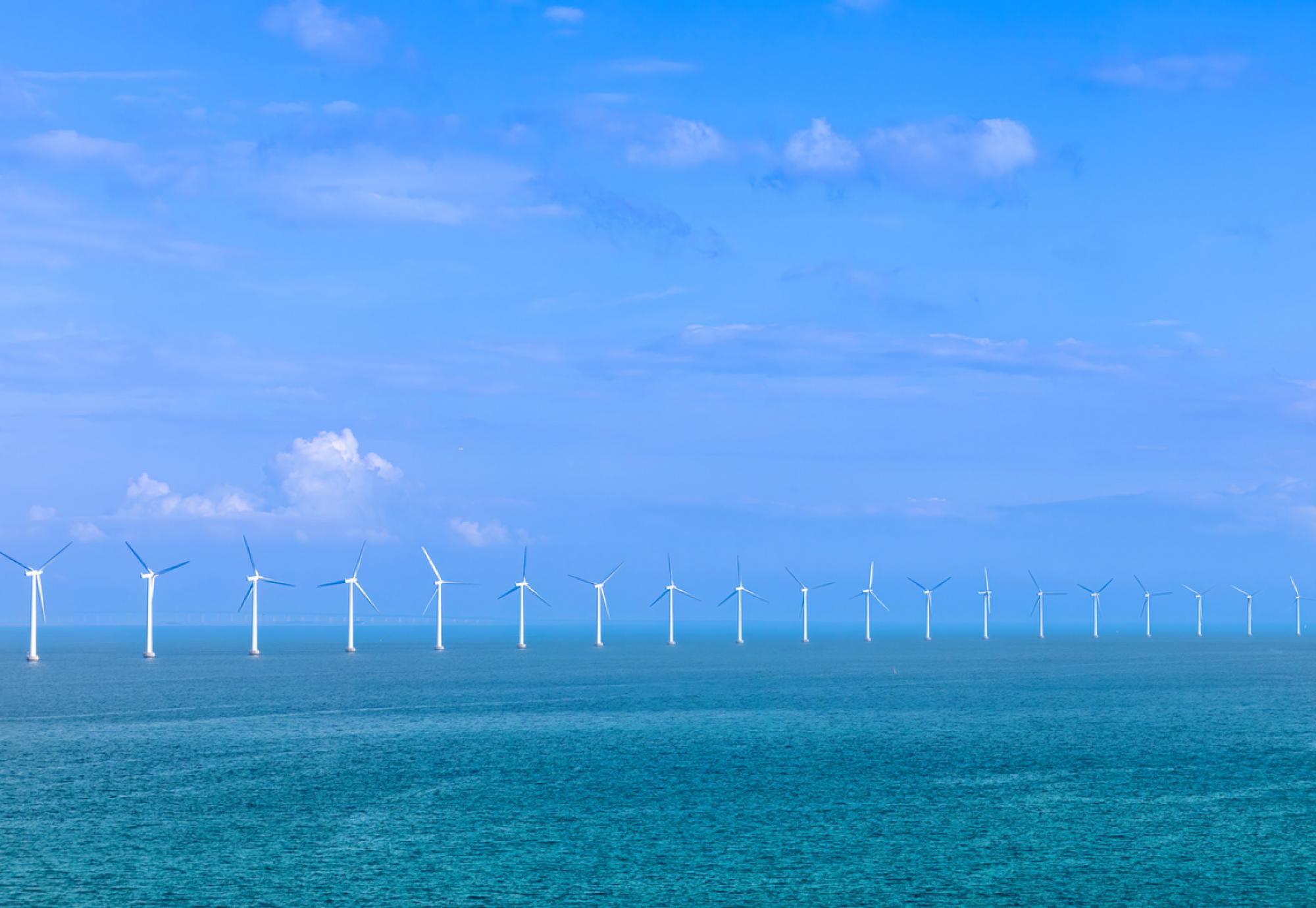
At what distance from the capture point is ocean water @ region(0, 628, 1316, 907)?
51.2m

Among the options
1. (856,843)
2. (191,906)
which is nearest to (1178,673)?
(856,843)

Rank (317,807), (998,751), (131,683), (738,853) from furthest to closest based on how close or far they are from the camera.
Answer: (131,683)
(998,751)
(317,807)
(738,853)

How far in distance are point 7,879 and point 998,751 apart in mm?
59550

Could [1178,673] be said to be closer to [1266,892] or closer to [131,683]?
[131,683]

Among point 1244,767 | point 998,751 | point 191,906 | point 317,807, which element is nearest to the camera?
point 191,906

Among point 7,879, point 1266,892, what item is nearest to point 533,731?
point 7,879

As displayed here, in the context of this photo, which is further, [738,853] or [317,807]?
[317,807]

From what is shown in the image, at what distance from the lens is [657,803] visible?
69125 mm

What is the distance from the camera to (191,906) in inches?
1870

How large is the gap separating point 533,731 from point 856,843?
47.9 metres

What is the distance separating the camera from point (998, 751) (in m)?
90.3

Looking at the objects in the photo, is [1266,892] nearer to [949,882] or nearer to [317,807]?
[949,882]

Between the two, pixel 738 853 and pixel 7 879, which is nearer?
pixel 7 879

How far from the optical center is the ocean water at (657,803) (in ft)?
168
